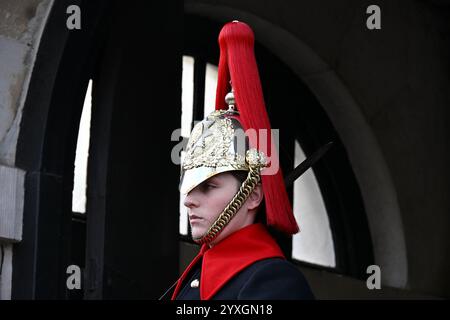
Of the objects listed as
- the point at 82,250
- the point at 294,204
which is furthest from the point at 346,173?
the point at 82,250

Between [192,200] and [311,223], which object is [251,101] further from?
[311,223]

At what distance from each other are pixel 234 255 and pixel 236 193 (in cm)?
19

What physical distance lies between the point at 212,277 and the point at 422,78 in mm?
5415

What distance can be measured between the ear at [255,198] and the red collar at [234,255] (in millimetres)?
60

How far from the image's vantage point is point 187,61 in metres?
8.27

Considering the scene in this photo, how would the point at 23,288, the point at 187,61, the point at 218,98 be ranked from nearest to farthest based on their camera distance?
1. the point at 218,98
2. the point at 23,288
3. the point at 187,61

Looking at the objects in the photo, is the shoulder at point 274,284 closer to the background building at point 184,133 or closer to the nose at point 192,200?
the nose at point 192,200

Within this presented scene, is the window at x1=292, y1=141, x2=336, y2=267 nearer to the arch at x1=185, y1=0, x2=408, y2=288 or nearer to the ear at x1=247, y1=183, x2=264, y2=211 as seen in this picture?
the arch at x1=185, y1=0, x2=408, y2=288

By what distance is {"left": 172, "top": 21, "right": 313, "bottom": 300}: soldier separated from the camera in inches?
164

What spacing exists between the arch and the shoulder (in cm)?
474

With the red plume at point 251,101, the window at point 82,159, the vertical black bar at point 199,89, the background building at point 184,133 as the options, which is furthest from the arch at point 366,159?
the red plume at point 251,101

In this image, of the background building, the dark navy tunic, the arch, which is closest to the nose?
the dark navy tunic
